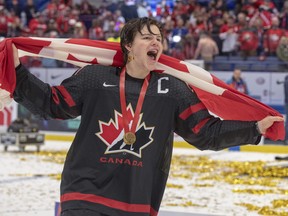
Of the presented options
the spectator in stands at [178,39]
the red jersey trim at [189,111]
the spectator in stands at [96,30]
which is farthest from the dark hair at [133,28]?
the spectator in stands at [96,30]

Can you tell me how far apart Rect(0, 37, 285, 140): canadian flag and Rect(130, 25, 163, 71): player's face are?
237mm

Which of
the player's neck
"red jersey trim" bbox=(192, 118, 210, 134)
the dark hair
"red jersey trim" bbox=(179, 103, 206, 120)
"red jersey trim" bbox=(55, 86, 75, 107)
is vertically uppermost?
the dark hair

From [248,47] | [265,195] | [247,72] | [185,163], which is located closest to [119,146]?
[265,195]

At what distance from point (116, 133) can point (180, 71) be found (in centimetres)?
59

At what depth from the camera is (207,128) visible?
371 centimetres

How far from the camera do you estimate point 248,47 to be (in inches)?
702

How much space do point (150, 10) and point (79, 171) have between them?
19.6m

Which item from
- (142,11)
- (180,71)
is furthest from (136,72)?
(142,11)

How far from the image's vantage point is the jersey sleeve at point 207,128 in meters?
3.70

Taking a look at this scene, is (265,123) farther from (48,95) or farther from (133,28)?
(48,95)

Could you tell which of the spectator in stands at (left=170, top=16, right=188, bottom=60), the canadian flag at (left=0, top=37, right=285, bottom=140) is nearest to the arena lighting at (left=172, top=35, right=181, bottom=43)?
the spectator in stands at (left=170, top=16, right=188, bottom=60)

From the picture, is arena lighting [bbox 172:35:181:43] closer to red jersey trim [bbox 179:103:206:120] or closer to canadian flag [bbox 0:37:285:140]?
canadian flag [bbox 0:37:285:140]

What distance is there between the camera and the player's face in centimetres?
Answer: 358

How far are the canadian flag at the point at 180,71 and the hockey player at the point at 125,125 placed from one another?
146 millimetres
